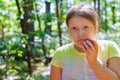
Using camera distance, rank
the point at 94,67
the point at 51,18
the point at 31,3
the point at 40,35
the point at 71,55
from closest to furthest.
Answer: the point at 94,67 → the point at 71,55 → the point at 40,35 → the point at 31,3 → the point at 51,18

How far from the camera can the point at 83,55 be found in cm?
217

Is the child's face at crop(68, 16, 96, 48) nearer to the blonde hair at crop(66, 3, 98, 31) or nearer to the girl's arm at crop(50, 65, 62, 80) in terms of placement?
the blonde hair at crop(66, 3, 98, 31)

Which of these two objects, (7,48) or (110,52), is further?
(7,48)

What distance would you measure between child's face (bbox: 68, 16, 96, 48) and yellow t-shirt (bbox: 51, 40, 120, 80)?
14 centimetres

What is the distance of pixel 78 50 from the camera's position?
2.20m

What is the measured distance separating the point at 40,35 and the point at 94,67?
2.67 meters

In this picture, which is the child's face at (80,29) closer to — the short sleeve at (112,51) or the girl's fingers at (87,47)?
the girl's fingers at (87,47)

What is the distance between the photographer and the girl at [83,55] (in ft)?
6.39

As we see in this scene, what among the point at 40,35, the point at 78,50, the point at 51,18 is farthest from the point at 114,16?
the point at 78,50

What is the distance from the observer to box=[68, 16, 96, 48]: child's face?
2.02 metres

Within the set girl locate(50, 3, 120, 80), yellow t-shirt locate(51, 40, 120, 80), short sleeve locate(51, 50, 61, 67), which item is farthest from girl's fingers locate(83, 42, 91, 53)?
short sleeve locate(51, 50, 61, 67)

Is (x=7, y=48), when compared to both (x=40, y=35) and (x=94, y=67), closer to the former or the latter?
(x=40, y=35)

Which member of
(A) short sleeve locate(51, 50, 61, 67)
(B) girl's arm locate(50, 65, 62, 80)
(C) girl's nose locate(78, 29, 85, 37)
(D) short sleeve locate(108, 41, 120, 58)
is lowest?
(B) girl's arm locate(50, 65, 62, 80)

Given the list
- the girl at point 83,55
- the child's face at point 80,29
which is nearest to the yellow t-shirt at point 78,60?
the girl at point 83,55
